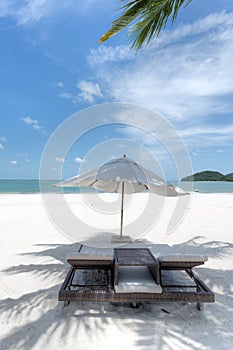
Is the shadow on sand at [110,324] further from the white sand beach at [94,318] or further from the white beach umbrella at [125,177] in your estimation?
the white beach umbrella at [125,177]

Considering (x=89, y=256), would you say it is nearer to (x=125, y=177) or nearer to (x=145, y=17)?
(x=125, y=177)

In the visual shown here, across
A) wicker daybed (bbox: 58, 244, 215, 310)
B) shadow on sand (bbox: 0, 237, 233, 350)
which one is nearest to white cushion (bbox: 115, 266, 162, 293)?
wicker daybed (bbox: 58, 244, 215, 310)

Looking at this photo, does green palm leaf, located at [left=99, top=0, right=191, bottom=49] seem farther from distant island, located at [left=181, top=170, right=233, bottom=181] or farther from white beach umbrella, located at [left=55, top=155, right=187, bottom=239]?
distant island, located at [left=181, top=170, right=233, bottom=181]

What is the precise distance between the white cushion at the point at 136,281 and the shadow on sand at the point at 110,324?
290 millimetres

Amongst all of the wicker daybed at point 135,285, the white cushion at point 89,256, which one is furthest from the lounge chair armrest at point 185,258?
the white cushion at point 89,256

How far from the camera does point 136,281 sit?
2809 mm

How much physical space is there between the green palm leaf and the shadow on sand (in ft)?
12.7

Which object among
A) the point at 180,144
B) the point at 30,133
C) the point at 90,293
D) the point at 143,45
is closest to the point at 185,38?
the point at 180,144

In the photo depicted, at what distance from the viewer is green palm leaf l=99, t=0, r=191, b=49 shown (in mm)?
3141

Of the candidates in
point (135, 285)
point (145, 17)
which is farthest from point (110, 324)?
point (145, 17)

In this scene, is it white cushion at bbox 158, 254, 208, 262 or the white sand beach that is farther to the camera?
white cushion at bbox 158, 254, 208, 262

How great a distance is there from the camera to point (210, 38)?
675 cm

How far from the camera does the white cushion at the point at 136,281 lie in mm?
2566

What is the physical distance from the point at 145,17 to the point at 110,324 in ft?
14.2
